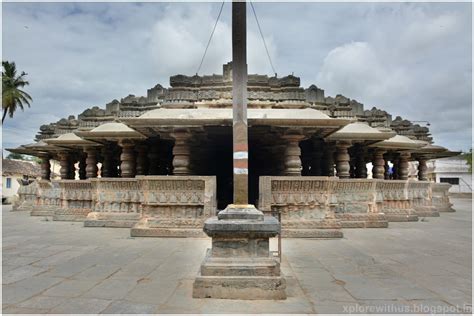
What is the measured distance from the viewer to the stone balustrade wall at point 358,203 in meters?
8.12

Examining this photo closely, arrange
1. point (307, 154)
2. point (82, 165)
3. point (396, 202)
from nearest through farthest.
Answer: point (396, 202) < point (307, 154) < point (82, 165)

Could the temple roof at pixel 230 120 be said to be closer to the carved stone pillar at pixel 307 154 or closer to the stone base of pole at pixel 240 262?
the stone base of pole at pixel 240 262

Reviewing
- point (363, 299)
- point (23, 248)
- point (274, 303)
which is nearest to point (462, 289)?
point (363, 299)

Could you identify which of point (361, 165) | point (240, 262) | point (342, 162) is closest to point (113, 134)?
point (240, 262)

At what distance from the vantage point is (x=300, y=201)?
22.5ft

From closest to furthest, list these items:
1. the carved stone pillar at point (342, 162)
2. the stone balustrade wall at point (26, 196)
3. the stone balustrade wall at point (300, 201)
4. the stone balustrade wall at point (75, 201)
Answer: the stone balustrade wall at point (300, 201) < the carved stone pillar at point (342, 162) < the stone balustrade wall at point (75, 201) < the stone balustrade wall at point (26, 196)

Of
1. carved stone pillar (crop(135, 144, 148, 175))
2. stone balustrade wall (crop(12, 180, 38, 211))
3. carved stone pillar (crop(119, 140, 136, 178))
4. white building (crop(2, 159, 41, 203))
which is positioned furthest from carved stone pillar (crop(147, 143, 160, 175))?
white building (crop(2, 159, 41, 203))

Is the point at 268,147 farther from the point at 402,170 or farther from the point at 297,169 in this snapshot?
→ the point at 402,170

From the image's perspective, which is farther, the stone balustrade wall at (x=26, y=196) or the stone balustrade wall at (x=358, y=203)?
the stone balustrade wall at (x=26, y=196)

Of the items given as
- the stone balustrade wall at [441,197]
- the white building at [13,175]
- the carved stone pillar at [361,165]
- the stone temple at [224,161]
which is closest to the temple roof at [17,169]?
the white building at [13,175]

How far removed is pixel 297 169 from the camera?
23.3ft

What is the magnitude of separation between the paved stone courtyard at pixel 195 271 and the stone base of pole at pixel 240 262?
12 cm

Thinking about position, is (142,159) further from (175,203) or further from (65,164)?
(65,164)

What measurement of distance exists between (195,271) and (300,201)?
3.49 metres
